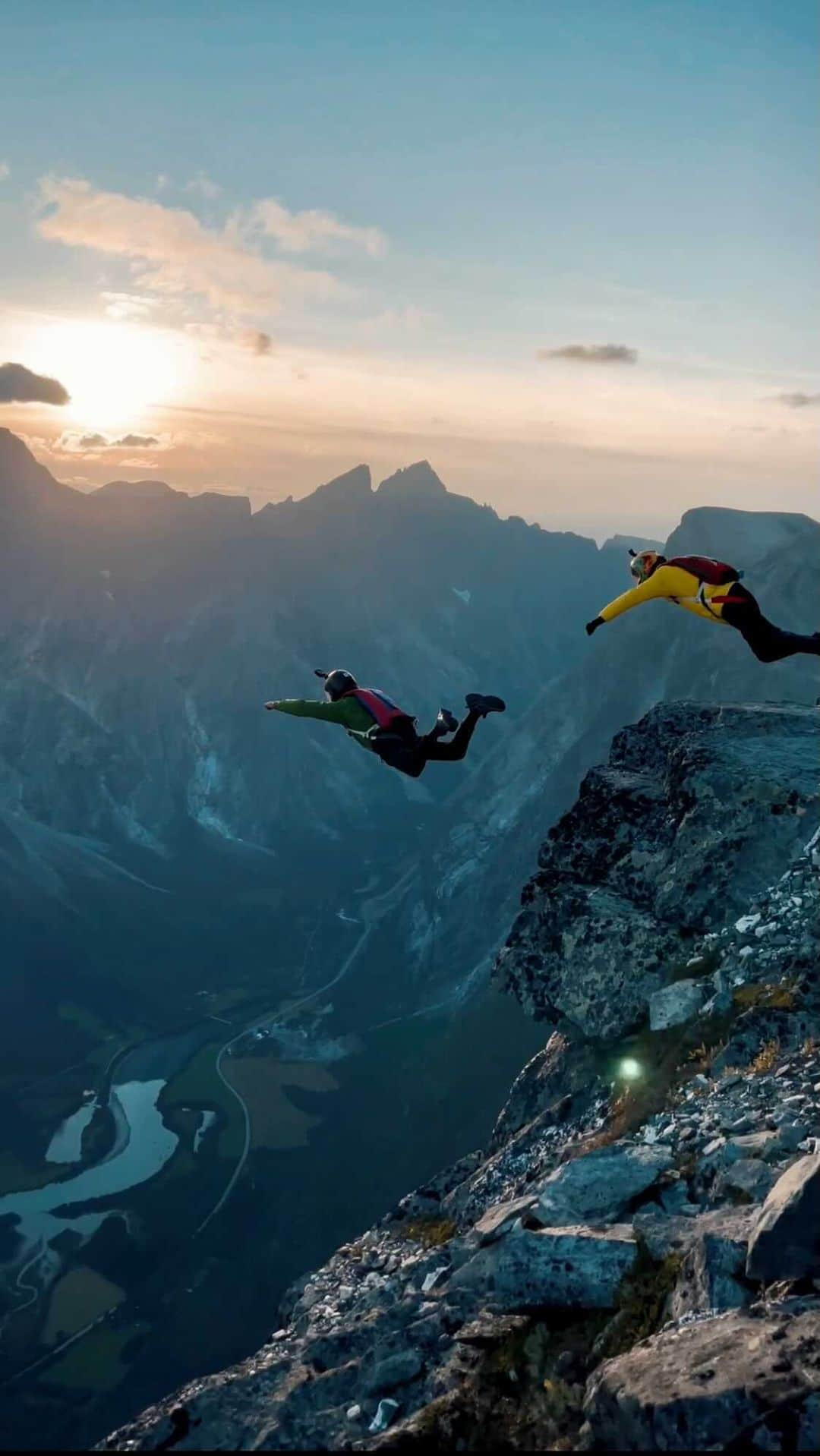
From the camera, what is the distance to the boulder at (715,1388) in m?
9.96

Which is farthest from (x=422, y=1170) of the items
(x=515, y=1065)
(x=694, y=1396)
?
(x=694, y=1396)

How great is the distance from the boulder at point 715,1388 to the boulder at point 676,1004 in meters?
13.1

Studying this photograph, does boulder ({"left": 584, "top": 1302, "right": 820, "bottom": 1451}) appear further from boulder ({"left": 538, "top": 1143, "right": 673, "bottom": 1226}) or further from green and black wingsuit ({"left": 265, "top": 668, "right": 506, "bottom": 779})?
green and black wingsuit ({"left": 265, "top": 668, "right": 506, "bottom": 779})

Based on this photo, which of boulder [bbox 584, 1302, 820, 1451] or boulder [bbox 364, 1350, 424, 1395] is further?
boulder [bbox 364, 1350, 424, 1395]

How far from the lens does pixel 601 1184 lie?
17156mm

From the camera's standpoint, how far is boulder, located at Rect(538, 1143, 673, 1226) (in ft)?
54.6

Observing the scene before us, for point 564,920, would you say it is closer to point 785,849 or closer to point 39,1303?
point 785,849

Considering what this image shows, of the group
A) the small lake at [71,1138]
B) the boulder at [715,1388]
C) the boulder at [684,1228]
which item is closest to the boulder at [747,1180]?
the boulder at [684,1228]

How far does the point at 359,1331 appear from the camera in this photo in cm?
1761

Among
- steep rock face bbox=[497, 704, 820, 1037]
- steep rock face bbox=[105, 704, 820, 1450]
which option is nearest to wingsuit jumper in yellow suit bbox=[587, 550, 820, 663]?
steep rock face bbox=[105, 704, 820, 1450]

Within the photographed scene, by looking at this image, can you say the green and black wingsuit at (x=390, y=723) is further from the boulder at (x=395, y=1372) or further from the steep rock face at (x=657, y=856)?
the boulder at (x=395, y=1372)

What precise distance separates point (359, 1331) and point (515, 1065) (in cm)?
13094

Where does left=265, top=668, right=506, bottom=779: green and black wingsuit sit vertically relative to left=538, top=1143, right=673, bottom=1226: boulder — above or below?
above

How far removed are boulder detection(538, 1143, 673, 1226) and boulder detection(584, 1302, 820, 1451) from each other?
15.7 feet
